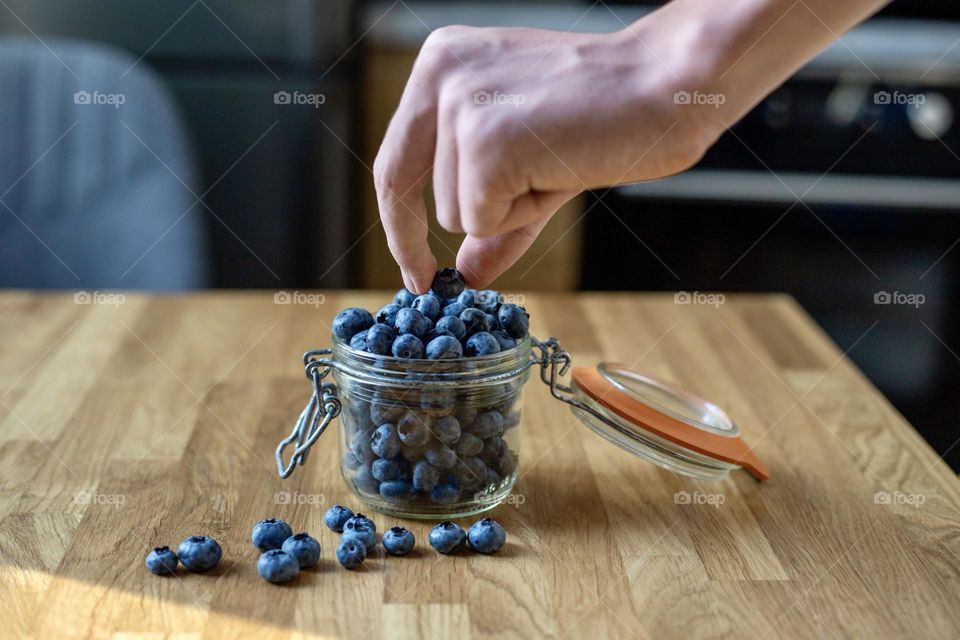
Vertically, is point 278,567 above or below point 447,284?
below

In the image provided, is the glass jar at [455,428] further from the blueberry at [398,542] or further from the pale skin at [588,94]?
the pale skin at [588,94]

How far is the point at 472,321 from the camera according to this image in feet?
3.72

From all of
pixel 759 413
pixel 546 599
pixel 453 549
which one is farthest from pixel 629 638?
pixel 759 413

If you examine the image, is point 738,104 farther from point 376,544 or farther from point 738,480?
point 376,544

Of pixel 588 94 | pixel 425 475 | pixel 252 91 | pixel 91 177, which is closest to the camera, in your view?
pixel 588 94

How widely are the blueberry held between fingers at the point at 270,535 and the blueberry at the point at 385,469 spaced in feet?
0.35

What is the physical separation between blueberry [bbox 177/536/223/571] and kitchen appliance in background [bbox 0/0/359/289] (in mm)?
2055

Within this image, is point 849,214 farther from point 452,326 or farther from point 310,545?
point 310,545

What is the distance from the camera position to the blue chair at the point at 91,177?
2402 mm

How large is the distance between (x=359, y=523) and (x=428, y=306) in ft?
0.80

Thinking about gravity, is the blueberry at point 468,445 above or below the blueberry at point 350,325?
below

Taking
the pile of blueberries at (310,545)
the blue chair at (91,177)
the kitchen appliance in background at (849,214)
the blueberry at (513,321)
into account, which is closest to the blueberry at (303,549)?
the pile of blueberries at (310,545)

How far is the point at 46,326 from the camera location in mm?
1762

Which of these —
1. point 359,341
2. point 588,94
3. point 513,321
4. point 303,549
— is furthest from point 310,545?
point 588,94
